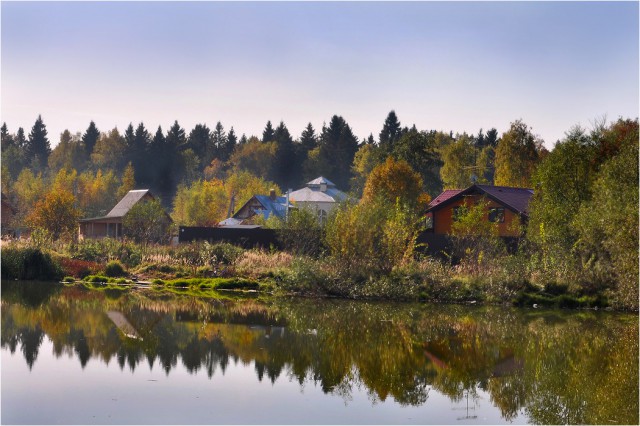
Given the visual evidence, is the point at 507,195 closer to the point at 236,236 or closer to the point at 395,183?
the point at 395,183

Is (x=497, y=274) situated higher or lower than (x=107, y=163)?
lower

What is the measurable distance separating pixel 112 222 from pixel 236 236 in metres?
25.8

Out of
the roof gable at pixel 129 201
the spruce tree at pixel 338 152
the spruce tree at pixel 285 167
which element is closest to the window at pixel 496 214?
the roof gable at pixel 129 201

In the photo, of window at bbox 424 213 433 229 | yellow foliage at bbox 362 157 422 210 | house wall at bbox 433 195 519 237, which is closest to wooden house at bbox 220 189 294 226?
yellow foliage at bbox 362 157 422 210

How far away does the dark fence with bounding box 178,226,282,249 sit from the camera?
42.6 metres

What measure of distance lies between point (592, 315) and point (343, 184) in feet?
261

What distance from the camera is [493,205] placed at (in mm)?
51094

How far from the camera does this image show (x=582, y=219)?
30734 mm

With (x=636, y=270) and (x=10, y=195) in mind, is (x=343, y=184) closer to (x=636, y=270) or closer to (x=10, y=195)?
(x=10, y=195)

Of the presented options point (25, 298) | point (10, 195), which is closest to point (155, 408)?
point (25, 298)

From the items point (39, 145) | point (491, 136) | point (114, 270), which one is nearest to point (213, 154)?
point (39, 145)

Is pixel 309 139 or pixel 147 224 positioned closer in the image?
pixel 147 224

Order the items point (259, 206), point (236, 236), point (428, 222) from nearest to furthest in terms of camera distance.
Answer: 1. point (236, 236)
2. point (428, 222)
3. point (259, 206)

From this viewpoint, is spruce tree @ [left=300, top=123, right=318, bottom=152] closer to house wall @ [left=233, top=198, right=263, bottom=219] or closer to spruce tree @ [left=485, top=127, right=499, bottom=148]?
spruce tree @ [left=485, top=127, right=499, bottom=148]
